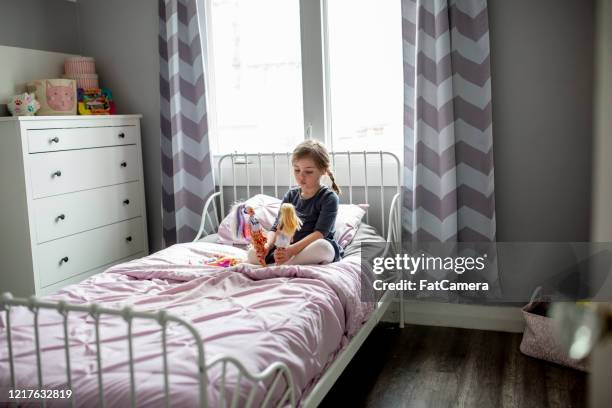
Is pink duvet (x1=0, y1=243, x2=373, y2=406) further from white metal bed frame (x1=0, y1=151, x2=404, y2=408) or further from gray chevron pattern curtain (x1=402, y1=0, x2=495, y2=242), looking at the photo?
gray chevron pattern curtain (x1=402, y1=0, x2=495, y2=242)

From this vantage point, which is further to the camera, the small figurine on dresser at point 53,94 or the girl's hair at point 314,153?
the small figurine on dresser at point 53,94

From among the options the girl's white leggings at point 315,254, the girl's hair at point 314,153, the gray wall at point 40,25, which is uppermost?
the gray wall at point 40,25

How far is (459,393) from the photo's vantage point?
8.07ft

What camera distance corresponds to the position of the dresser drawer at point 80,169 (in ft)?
10.1

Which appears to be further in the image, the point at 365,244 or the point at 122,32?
the point at 122,32

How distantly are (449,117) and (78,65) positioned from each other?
2.22 metres

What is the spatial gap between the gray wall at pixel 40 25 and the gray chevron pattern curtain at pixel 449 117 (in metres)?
2.13

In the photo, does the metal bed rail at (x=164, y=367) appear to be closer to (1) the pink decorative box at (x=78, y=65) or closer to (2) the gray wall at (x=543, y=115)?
(2) the gray wall at (x=543, y=115)

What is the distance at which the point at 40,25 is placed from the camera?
3.61m

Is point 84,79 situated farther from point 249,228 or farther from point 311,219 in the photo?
point 311,219

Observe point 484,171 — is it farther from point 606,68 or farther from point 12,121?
point 12,121

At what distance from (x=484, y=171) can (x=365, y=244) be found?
72cm

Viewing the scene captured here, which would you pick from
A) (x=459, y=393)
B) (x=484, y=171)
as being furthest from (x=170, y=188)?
(x=459, y=393)

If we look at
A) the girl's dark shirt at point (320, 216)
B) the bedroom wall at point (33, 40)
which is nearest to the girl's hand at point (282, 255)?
the girl's dark shirt at point (320, 216)
